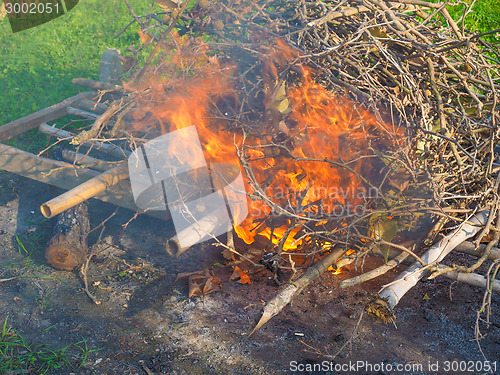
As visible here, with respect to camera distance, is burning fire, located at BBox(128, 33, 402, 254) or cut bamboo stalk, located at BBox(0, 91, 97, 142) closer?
burning fire, located at BBox(128, 33, 402, 254)

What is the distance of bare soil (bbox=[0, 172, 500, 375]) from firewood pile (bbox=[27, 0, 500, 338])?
9.5 inches

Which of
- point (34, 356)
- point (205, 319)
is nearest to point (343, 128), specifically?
point (205, 319)

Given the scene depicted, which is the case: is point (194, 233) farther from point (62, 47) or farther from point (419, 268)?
point (62, 47)

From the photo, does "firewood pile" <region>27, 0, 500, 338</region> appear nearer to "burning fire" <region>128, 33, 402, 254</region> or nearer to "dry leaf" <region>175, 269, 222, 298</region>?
"burning fire" <region>128, 33, 402, 254</region>

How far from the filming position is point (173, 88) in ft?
12.3

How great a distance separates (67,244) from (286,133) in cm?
202

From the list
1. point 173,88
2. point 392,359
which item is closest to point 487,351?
point 392,359

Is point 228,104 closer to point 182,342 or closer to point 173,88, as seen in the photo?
point 173,88

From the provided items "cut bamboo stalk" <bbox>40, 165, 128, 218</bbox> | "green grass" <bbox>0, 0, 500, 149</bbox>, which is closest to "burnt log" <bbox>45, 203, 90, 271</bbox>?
"cut bamboo stalk" <bbox>40, 165, 128, 218</bbox>

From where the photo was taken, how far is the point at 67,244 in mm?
3510

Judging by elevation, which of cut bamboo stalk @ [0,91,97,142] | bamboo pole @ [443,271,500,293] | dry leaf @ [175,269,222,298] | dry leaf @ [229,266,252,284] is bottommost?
dry leaf @ [229,266,252,284]

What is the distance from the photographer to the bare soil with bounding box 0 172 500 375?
8.96 ft

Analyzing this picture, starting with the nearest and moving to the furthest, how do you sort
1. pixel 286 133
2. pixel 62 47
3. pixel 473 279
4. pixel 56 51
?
pixel 473 279, pixel 286 133, pixel 56 51, pixel 62 47

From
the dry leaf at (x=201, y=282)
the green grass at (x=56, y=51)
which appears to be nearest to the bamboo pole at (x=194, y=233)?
the dry leaf at (x=201, y=282)
